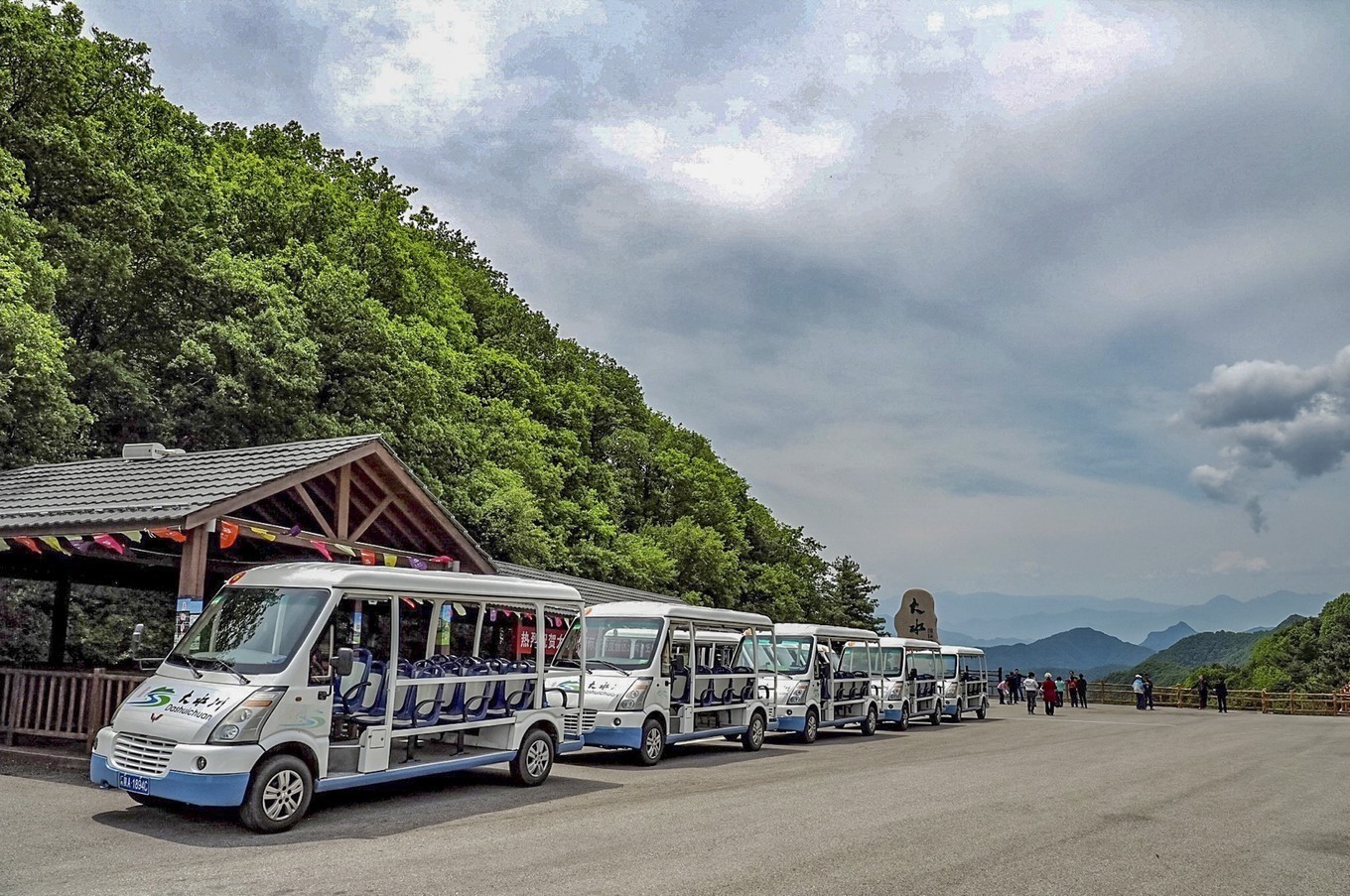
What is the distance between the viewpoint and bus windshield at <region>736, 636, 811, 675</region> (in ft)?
68.4

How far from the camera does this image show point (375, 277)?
34062mm

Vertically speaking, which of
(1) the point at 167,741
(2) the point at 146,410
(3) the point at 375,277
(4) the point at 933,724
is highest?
(3) the point at 375,277

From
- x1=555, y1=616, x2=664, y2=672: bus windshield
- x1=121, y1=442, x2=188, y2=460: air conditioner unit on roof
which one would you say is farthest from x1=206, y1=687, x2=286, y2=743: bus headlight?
x1=121, y1=442, x2=188, y2=460: air conditioner unit on roof

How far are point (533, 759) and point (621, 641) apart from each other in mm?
4141

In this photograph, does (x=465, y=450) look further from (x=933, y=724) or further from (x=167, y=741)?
(x=167, y=741)

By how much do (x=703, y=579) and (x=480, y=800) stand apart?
3887 cm

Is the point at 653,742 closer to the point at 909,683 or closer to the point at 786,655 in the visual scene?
the point at 786,655

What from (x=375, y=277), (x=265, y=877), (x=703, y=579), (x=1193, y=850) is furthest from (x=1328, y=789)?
(x=703, y=579)

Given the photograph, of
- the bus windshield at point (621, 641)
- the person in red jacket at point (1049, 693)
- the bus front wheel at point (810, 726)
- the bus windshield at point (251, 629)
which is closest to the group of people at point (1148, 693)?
the person in red jacket at point (1049, 693)

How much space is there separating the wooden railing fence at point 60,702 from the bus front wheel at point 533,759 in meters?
4.53

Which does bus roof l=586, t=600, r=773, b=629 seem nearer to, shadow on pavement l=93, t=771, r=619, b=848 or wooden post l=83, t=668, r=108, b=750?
shadow on pavement l=93, t=771, r=619, b=848

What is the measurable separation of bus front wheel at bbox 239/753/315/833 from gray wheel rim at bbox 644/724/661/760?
715 centimetres

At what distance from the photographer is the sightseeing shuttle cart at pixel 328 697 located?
8.98 m

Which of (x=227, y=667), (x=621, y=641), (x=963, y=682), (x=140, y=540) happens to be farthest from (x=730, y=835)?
(x=963, y=682)
